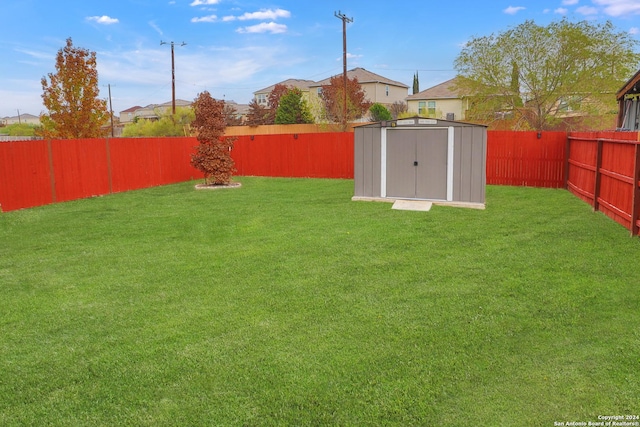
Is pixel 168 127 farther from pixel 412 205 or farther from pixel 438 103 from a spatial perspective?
pixel 412 205

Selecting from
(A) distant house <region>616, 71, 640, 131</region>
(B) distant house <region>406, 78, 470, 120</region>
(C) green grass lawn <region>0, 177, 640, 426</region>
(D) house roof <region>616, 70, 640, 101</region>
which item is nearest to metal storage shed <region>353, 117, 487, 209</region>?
(C) green grass lawn <region>0, 177, 640, 426</region>

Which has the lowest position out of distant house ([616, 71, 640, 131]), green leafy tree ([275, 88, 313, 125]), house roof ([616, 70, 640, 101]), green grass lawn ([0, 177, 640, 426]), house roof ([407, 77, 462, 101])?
green grass lawn ([0, 177, 640, 426])

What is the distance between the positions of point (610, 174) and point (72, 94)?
20.8 metres

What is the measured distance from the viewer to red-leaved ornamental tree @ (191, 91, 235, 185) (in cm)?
1673

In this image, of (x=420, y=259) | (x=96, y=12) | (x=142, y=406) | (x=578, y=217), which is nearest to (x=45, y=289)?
(x=142, y=406)

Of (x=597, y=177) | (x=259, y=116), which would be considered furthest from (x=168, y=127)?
(x=597, y=177)

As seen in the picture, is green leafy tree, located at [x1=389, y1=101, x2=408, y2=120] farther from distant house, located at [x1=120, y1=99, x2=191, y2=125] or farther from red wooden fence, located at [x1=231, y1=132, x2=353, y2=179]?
distant house, located at [x1=120, y1=99, x2=191, y2=125]

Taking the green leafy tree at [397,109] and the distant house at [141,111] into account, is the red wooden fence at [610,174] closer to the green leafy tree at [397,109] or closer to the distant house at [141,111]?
the green leafy tree at [397,109]

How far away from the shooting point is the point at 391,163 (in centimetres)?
1205

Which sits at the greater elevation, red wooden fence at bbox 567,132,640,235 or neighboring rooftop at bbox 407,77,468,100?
neighboring rooftop at bbox 407,77,468,100

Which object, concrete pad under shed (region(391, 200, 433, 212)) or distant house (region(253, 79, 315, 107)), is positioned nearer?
concrete pad under shed (region(391, 200, 433, 212))

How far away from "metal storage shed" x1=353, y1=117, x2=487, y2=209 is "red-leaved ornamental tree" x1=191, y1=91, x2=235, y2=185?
611 centimetres

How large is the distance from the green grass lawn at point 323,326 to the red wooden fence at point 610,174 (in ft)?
1.44

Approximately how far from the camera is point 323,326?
4.42m
